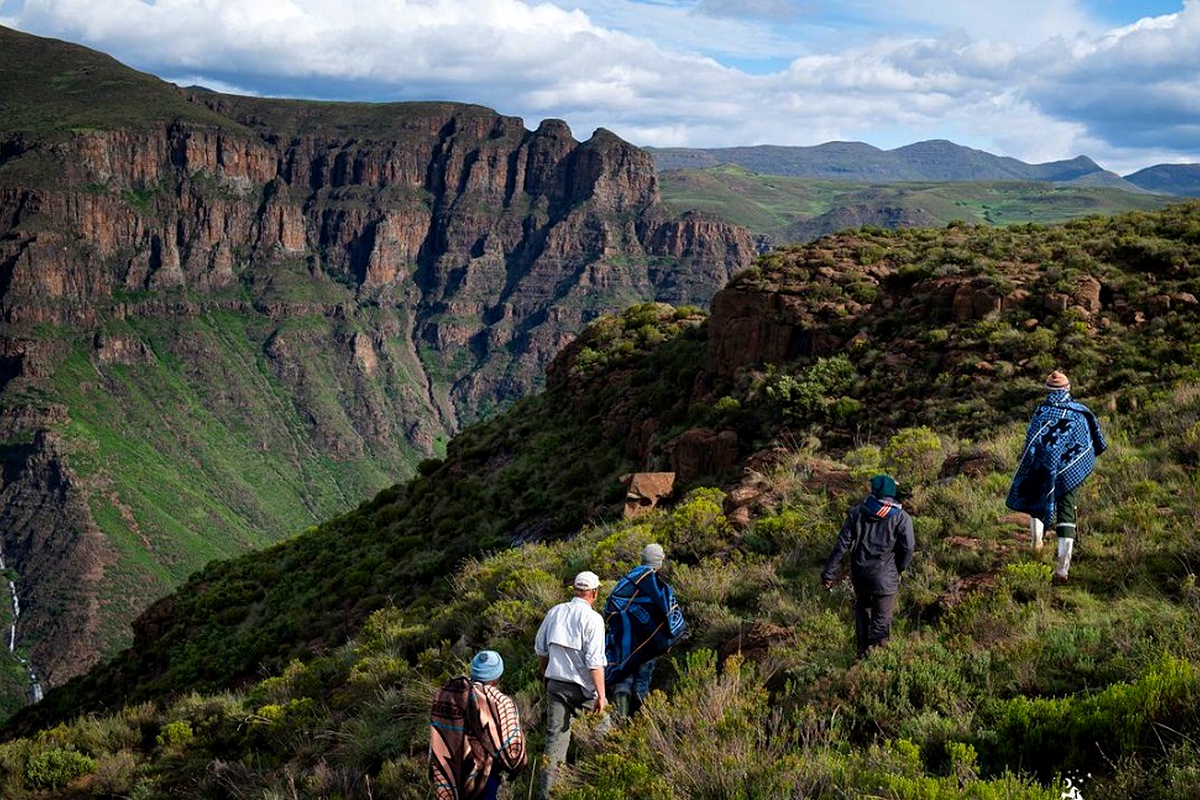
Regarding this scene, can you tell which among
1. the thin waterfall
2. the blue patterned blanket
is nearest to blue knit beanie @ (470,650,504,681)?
the blue patterned blanket

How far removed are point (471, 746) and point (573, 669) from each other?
1170 millimetres

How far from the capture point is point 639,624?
294 inches

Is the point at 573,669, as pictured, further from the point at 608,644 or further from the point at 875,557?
the point at 875,557

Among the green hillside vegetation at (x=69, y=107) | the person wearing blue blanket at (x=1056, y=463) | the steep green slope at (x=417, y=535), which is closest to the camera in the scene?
the person wearing blue blanket at (x=1056, y=463)

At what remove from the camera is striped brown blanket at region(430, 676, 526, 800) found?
20.1ft

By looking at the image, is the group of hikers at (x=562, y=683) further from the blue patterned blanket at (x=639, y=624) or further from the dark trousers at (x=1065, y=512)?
the dark trousers at (x=1065, y=512)

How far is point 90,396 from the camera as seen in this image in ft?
508

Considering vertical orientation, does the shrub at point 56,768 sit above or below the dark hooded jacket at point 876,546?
below

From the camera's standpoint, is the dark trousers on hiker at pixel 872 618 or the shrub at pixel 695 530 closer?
the dark trousers on hiker at pixel 872 618

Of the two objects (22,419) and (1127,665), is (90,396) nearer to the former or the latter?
(22,419)

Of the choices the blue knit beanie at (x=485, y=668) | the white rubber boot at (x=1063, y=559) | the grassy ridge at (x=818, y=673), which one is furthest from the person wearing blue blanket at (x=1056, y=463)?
the blue knit beanie at (x=485, y=668)

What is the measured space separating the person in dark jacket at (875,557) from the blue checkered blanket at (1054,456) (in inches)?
80.0

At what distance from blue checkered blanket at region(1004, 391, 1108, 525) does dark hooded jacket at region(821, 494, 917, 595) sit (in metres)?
2.03

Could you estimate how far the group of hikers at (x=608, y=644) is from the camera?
615 cm
